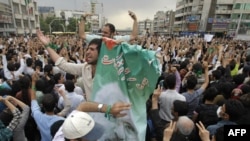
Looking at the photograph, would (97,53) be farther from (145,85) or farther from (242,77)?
(242,77)

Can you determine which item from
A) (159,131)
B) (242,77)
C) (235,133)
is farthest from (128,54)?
(242,77)

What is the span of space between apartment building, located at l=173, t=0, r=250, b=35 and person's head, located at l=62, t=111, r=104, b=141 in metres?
48.1

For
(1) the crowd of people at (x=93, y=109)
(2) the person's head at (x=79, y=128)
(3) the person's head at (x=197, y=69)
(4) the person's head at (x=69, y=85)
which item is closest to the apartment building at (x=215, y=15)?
(3) the person's head at (x=197, y=69)

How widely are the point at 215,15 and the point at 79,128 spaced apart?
5996cm

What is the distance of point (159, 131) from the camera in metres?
3.19

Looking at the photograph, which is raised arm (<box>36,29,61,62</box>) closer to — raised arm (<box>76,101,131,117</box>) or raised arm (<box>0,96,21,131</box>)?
raised arm (<box>0,96,21,131</box>)

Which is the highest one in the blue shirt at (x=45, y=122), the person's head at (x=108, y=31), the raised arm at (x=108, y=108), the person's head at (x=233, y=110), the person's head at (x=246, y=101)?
the person's head at (x=108, y=31)

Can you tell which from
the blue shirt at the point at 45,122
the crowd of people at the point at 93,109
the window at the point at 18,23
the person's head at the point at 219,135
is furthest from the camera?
the window at the point at 18,23

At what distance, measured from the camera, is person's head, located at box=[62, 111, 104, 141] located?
1.76 m

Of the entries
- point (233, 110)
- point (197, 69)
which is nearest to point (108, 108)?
point (233, 110)

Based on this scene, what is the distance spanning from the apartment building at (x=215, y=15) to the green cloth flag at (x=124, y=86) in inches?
1878

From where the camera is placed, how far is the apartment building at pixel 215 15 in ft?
156

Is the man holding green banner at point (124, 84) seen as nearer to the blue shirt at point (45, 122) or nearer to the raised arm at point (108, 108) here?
the raised arm at point (108, 108)

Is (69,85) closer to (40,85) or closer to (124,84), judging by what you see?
(40,85)
